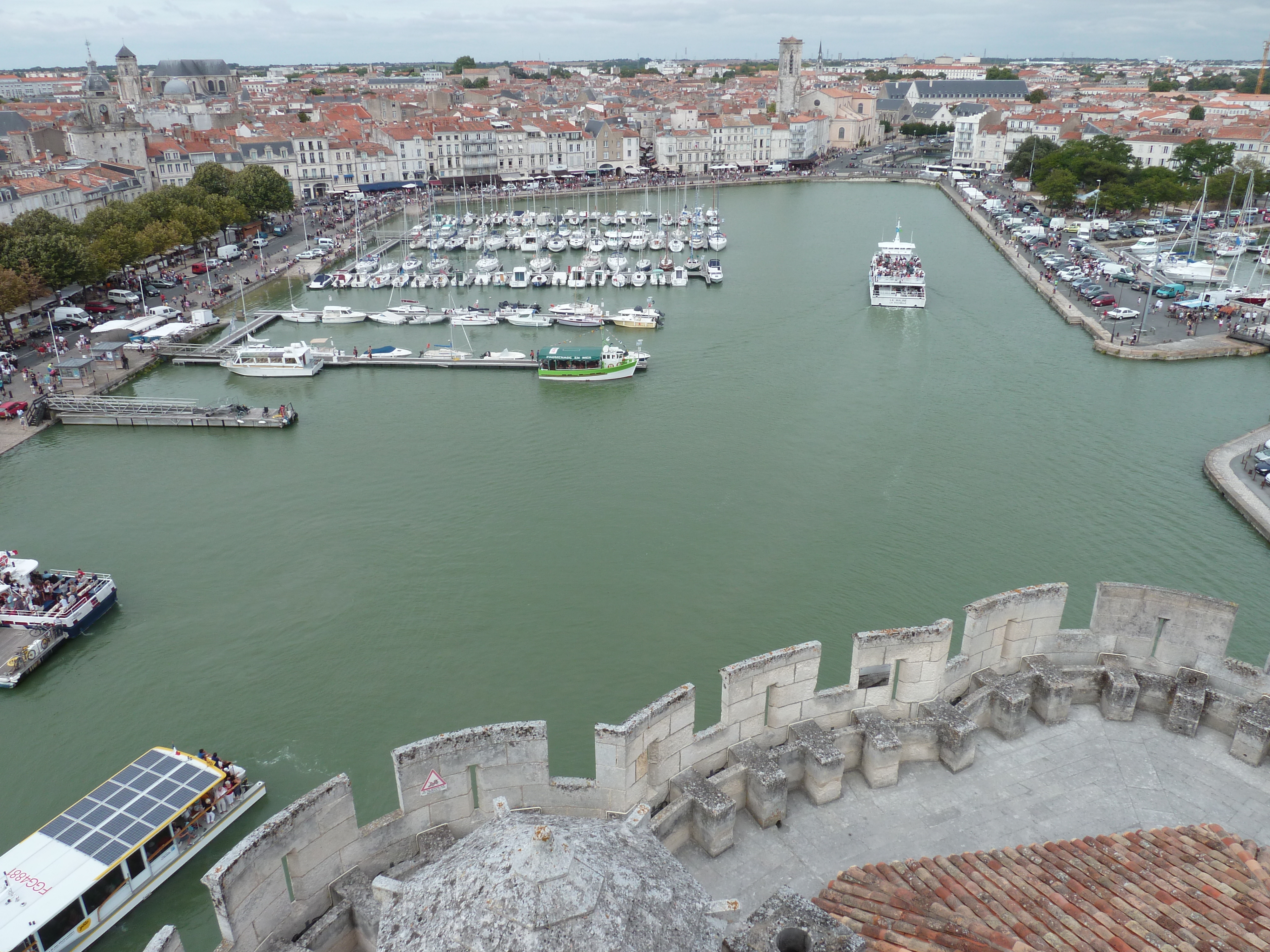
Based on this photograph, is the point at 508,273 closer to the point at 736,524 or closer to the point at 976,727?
the point at 736,524

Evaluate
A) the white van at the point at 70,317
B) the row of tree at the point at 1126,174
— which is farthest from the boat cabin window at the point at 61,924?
the row of tree at the point at 1126,174

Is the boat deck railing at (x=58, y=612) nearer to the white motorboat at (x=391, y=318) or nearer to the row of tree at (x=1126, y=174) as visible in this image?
the white motorboat at (x=391, y=318)

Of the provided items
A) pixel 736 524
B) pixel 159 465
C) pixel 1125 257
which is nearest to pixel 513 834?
pixel 736 524

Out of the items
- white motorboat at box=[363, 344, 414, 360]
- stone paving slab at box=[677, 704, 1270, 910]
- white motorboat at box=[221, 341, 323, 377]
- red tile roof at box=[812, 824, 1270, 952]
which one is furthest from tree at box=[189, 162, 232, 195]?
red tile roof at box=[812, 824, 1270, 952]

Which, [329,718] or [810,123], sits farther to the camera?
[810,123]

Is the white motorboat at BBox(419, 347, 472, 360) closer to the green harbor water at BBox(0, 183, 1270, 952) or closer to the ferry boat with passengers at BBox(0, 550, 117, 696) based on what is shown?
the green harbor water at BBox(0, 183, 1270, 952)

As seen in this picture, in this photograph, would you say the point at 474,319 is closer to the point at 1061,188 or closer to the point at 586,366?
the point at 586,366
